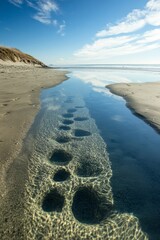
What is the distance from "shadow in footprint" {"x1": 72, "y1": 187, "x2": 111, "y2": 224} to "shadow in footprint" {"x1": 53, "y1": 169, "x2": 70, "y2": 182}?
2.14 feet

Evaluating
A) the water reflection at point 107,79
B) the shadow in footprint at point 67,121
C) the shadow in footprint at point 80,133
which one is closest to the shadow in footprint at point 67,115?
the shadow in footprint at point 67,121

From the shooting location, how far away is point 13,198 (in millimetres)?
5211

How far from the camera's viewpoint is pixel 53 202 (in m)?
5.32

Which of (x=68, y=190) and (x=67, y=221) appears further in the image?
(x=68, y=190)

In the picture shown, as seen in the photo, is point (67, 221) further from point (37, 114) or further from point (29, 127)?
point (37, 114)

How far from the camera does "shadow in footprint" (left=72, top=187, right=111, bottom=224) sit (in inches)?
191

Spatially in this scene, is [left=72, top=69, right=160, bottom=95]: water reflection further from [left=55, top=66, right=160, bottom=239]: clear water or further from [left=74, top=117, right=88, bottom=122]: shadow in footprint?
[left=55, top=66, right=160, bottom=239]: clear water

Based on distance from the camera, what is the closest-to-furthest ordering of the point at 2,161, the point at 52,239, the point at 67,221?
the point at 52,239, the point at 67,221, the point at 2,161

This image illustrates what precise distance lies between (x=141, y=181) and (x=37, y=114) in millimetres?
7116

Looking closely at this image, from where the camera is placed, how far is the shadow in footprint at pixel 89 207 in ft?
15.9

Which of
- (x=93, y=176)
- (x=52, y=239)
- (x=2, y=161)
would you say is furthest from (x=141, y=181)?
(x=2, y=161)

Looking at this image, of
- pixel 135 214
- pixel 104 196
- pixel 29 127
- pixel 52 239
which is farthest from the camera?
pixel 29 127

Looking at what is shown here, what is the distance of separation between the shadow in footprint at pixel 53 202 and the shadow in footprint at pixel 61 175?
527mm

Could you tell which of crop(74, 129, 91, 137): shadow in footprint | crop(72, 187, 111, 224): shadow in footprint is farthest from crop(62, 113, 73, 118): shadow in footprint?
crop(72, 187, 111, 224): shadow in footprint
